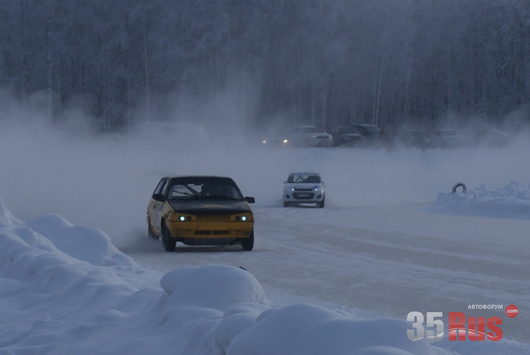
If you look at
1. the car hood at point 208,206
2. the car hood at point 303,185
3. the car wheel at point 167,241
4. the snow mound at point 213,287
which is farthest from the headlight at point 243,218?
the car hood at point 303,185

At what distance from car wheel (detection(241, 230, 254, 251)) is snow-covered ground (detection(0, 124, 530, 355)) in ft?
0.58

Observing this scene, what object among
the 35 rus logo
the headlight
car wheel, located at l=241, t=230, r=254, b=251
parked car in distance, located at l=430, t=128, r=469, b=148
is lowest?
parked car in distance, located at l=430, t=128, r=469, b=148

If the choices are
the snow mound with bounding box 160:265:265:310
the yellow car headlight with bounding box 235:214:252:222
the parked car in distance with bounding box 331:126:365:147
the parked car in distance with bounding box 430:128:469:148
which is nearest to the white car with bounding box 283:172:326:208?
the yellow car headlight with bounding box 235:214:252:222

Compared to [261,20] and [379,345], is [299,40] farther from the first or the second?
[379,345]

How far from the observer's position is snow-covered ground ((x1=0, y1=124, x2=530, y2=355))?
596 centimetres

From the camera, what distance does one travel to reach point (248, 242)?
17.1 m

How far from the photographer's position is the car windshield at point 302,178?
34053mm

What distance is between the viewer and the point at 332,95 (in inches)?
3317

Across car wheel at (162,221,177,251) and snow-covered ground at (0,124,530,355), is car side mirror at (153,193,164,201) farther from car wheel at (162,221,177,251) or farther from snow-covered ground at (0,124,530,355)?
snow-covered ground at (0,124,530,355)

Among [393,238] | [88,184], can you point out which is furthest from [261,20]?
[393,238]

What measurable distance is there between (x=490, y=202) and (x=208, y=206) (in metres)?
13.2

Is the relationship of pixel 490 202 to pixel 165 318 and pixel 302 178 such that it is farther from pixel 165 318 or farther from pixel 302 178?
pixel 165 318

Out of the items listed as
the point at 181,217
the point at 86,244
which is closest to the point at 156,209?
the point at 181,217

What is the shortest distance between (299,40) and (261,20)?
3449 mm
